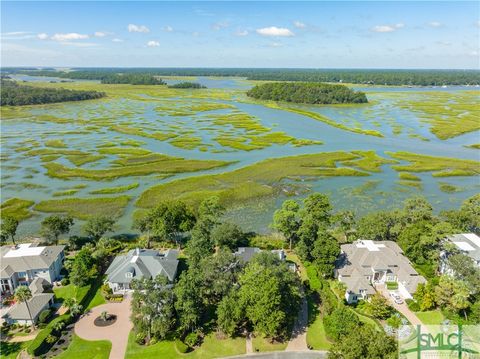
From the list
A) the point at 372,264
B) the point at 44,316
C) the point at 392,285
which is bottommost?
the point at 44,316

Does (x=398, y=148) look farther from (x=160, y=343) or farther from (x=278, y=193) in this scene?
(x=160, y=343)

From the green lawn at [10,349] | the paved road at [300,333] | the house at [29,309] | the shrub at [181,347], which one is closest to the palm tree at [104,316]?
the house at [29,309]

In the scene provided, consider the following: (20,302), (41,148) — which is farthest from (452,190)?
(41,148)

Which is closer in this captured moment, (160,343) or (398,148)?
(160,343)

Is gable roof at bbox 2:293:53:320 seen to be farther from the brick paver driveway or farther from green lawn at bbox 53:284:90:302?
the brick paver driveway

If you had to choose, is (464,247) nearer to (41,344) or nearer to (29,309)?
(41,344)

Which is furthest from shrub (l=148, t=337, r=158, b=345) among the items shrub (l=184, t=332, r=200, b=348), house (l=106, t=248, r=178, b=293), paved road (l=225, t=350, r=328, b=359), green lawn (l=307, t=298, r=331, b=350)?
green lawn (l=307, t=298, r=331, b=350)

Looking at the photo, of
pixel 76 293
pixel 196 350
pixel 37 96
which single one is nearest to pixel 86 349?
pixel 76 293
